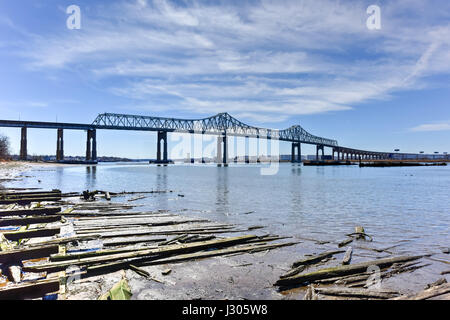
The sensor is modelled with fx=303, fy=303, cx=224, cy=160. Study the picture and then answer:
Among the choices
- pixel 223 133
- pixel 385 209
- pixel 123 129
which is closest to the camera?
pixel 385 209

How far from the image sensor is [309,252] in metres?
9.00

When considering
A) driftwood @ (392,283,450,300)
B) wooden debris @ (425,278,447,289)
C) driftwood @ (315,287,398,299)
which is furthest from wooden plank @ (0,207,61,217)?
wooden debris @ (425,278,447,289)

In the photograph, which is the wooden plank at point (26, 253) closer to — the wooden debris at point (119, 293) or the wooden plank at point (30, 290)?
the wooden plank at point (30, 290)

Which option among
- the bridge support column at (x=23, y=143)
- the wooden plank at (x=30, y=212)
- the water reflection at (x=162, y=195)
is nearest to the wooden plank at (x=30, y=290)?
the wooden plank at (x=30, y=212)

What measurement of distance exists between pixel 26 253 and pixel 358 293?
24.1 feet

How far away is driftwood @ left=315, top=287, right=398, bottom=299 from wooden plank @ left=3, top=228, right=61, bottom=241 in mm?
8605

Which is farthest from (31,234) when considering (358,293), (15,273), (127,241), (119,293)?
(358,293)

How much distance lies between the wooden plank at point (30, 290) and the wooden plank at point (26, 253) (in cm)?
189

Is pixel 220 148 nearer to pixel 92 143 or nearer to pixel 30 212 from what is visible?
pixel 92 143

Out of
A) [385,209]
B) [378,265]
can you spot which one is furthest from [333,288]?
[385,209]

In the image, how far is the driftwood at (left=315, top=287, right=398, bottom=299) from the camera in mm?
5598

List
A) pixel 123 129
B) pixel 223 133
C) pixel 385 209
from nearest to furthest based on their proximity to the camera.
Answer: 1. pixel 385 209
2. pixel 123 129
3. pixel 223 133
